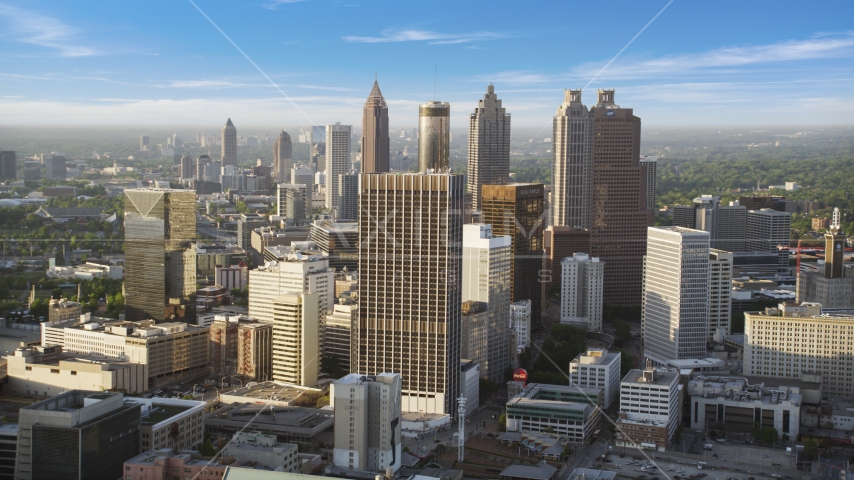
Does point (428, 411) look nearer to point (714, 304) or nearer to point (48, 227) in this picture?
point (714, 304)

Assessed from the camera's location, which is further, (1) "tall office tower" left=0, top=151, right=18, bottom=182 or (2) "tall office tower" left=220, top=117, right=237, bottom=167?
(2) "tall office tower" left=220, top=117, right=237, bottom=167

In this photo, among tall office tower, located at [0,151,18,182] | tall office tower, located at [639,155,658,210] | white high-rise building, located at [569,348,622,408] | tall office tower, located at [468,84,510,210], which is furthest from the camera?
tall office tower, located at [639,155,658,210]

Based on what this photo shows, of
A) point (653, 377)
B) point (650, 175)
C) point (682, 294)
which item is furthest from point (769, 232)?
point (653, 377)

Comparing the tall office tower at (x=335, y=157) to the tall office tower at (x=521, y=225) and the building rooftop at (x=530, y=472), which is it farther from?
the building rooftop at (x=530, y=472)

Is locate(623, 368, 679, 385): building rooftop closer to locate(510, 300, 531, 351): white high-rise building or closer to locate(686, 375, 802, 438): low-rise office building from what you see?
locate(686, 375, 802, 438): low-rise office building

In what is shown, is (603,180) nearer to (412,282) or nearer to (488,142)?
(488,142)

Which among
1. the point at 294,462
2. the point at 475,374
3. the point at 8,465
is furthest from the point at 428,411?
the point at 8,465

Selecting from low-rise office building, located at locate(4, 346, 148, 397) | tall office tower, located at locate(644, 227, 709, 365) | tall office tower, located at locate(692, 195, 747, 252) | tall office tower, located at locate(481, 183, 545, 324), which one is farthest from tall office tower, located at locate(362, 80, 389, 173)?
low-rise office building, located at locate(4, 346, 148, 397)
